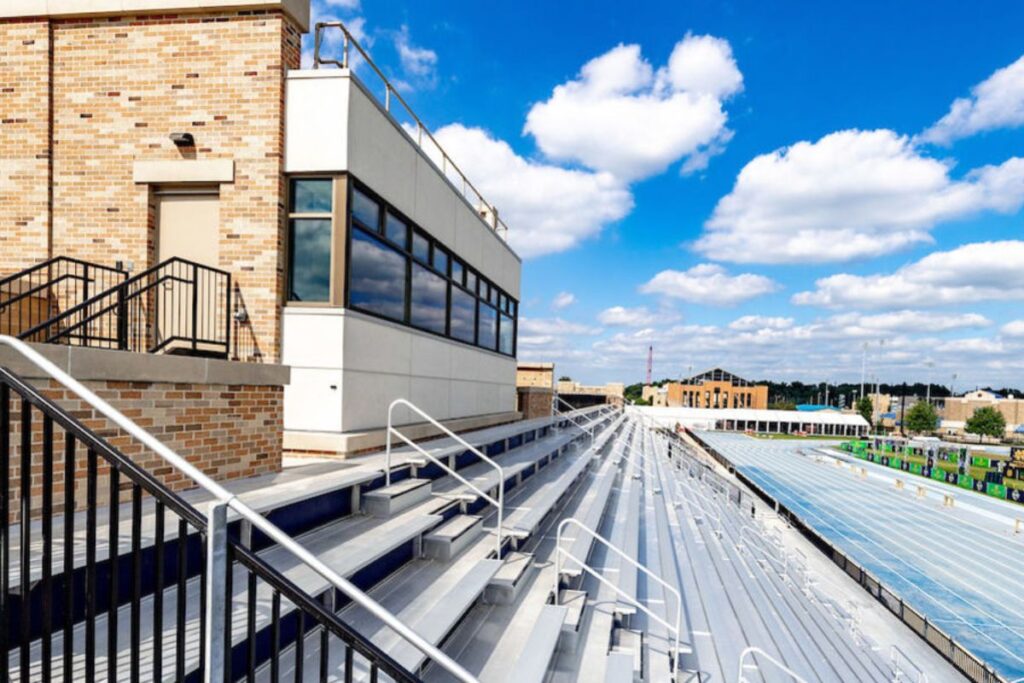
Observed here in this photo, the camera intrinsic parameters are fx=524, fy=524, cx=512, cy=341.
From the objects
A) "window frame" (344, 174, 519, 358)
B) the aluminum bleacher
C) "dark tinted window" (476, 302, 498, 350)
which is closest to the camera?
the aluminum bleacher

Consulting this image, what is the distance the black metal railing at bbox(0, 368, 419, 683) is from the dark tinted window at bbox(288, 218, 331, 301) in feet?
12.1

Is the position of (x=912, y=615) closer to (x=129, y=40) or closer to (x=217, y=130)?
(x=217, y=130)

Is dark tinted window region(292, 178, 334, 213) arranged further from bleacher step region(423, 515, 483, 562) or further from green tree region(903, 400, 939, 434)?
green tree region(903, 400, 939, 434)

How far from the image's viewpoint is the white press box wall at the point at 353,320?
662cm

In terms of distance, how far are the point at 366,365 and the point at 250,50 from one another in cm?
426

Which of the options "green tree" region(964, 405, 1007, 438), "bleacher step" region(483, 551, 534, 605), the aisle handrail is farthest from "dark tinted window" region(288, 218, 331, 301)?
"green tree" region(964, 405, 1007, 438)

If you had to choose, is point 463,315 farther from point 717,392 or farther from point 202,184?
point 717,392

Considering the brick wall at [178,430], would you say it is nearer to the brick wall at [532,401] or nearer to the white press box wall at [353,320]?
the white press box wall at [353,320]

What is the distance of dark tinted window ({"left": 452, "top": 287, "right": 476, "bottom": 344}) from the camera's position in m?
10.8

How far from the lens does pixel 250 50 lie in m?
6.61

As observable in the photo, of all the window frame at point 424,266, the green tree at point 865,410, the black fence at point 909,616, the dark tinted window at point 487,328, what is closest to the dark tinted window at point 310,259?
A: the window frame at point 424,266

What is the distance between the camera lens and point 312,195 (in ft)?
22.1

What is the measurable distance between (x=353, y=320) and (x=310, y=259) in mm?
947

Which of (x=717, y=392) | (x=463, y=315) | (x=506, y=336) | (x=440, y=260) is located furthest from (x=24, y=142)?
(x=717, y=392)
